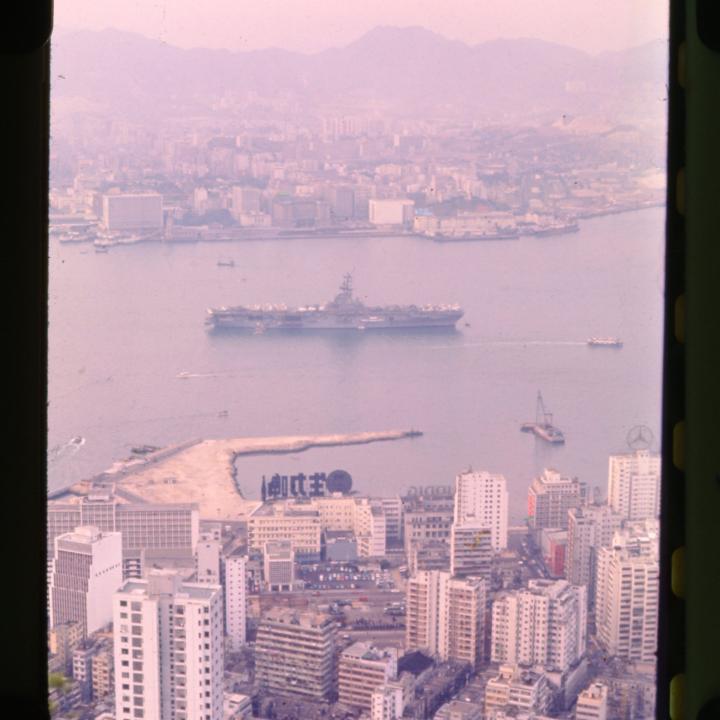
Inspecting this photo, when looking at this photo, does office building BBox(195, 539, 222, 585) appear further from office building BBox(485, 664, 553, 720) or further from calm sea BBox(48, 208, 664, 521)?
office building BBox(485, 664, 553, 720)

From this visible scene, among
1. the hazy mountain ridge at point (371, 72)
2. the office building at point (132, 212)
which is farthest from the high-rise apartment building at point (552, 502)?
the office building at point (132, 212)

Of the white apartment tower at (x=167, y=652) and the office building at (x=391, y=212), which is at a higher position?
the office building at (x=391, y=212)

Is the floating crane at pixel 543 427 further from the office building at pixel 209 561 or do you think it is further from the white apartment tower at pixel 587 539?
the office building at pixel 209 561

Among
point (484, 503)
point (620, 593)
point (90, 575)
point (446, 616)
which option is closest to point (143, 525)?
point (90, 575)

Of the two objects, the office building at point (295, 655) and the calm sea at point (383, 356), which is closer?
the office building at point (295, 655)

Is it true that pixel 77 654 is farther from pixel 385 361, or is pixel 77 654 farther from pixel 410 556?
pixel 385 361

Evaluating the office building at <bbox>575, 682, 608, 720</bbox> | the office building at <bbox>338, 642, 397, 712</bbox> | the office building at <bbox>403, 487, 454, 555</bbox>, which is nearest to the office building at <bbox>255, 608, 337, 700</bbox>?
the office building at <bbox>338, 642, 397, 712</bbox>
